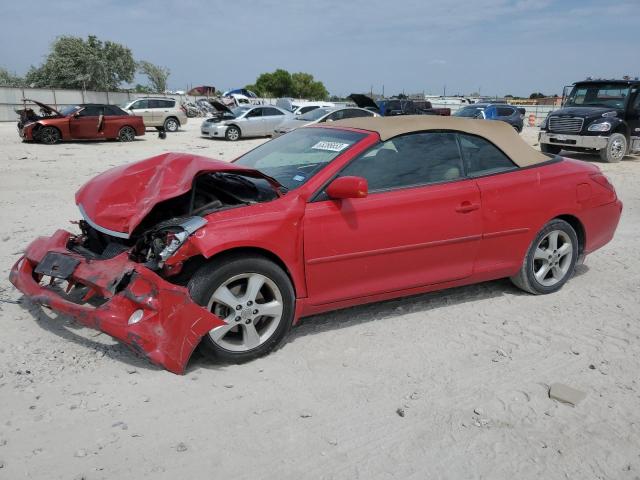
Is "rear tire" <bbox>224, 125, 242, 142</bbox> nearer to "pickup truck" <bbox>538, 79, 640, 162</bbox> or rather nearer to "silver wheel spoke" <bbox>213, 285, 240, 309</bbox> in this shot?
"pickup truck" <bbox>538, 79, 640, 162</bbox>

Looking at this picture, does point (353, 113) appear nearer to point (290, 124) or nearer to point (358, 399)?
point (290, 124)

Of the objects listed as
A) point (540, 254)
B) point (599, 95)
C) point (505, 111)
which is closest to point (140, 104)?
point (505, 111)

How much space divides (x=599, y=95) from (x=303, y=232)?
47.1 ft

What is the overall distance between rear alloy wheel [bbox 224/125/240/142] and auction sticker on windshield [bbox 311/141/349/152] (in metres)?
18.6

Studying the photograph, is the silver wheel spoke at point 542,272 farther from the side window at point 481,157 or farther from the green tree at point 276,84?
the green tree at point 276,84

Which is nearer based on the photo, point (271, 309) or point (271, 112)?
point (271, 309)

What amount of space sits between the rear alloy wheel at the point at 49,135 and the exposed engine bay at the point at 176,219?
53.6ft

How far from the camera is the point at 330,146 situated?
169 inches

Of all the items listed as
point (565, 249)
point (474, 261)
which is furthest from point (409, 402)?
point (565, 249)

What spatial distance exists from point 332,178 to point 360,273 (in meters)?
0.71

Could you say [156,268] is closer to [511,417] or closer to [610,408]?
[511,417]

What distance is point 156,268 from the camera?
3.48m

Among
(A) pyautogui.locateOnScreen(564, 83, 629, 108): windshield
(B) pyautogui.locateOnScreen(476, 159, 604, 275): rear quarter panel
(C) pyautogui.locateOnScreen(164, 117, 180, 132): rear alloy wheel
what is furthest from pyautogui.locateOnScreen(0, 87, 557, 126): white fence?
(B) pyautogui.locateOnScreen(476, 159, 604, 275): rear quarter panel

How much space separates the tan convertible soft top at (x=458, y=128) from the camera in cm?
434
